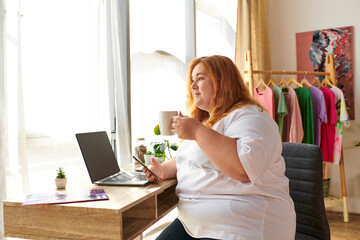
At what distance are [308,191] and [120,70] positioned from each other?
129 centimetres

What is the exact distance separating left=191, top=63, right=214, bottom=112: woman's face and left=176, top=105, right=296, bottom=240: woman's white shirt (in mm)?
169

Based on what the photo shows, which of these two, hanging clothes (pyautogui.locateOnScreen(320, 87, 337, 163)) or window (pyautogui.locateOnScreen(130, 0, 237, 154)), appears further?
hanging clothes (pyautogui.locateOnScreen(320, 87, 337, 163))

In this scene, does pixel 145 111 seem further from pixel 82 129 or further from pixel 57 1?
pixel 57 1

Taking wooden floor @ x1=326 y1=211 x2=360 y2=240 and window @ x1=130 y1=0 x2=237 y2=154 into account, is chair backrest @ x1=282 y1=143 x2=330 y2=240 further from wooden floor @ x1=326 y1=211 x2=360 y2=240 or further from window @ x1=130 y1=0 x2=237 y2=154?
wooden floor @ x1=326 y1=211 x2=360 y2=240

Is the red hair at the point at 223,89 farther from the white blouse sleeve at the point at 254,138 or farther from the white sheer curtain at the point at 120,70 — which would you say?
the white sheer curtain at the point at 120,70

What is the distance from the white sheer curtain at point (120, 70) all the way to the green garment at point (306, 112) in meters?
1.62

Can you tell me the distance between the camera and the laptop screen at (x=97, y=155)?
1485mm

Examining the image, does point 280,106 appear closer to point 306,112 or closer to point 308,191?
point 306,112

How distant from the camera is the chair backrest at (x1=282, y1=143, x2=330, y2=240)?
56.7 inches

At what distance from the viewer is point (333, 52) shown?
352 centimetres

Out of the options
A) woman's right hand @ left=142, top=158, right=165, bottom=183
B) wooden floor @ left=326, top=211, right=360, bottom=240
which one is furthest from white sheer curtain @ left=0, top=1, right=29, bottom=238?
wooden floor @ left=326, top=211, right=360, bottom=240

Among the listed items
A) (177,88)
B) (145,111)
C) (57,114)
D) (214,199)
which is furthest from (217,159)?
(177,88)

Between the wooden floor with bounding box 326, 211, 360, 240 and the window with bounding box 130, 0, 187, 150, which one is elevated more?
the window with bounding box 130, 0, 187, 150

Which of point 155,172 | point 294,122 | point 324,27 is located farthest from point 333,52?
point 155,172
